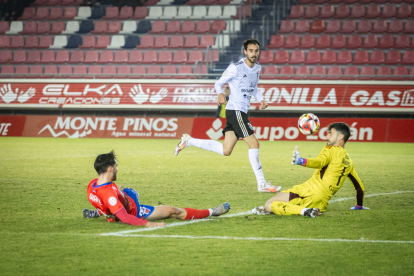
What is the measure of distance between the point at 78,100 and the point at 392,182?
14.5 meters

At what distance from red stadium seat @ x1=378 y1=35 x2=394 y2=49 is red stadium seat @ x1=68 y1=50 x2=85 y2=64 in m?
13.3

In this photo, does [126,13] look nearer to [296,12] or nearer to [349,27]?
[296,12]

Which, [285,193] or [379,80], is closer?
[285,193]

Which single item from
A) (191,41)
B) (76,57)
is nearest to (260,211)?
(191,41)

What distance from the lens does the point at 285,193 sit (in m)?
5.41

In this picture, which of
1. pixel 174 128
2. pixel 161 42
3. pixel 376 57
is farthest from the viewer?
pixel 161 42

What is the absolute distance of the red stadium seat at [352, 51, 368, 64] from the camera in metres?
20.7

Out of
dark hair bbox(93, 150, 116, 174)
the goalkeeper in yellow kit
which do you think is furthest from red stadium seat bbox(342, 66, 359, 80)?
dark hair bbox(93, 150, 116, 174)

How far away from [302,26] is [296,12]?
1.06m

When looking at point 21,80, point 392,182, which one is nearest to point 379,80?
point 392,182

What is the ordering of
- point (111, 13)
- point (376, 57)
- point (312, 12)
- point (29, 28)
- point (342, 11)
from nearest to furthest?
point (376, 57) → point (342, 11) → point (312, 12) → point (29, 28) → point (111, 13)

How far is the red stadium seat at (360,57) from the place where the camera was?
67.9 feet

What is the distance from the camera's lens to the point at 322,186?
17.2 ft

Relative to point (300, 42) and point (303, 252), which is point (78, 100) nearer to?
point (300, 42)
